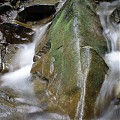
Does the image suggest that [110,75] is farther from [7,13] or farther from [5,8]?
[5,8]

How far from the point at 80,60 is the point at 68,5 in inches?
84.5

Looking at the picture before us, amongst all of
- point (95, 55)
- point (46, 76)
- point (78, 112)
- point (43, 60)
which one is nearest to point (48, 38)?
point (43, 60)

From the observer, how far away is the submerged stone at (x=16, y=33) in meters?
7.78

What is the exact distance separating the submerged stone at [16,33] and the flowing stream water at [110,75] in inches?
73.3

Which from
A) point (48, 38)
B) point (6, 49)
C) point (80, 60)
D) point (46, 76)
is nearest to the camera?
point (80, 60)

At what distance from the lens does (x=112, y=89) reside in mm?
5488

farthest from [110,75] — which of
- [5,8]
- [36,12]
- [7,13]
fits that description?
[5,8]

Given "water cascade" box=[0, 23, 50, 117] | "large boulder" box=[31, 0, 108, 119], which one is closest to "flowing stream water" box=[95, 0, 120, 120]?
"large boulder" box=[31, 0, 108, 119]

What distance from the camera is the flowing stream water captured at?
5.12 m

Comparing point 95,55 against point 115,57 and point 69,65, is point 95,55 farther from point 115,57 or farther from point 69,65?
point 115,57

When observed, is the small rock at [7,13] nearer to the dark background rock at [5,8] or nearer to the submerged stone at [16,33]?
the dark background rock at [5,8]

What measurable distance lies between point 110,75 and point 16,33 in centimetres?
311

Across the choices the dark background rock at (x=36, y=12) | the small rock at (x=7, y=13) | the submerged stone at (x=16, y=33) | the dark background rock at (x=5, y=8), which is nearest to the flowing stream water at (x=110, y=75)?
the dark background rock at (x=36, y=12)

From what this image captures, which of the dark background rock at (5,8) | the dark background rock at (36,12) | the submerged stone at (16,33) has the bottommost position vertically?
the submerged stone at (16,33)
